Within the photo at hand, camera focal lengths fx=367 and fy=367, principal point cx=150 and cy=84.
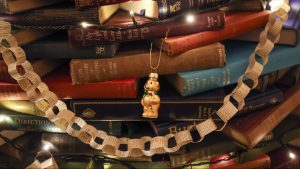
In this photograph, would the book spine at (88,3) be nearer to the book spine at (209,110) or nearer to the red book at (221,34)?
the red book at (221,34)

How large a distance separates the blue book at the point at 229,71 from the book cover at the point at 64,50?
0.14m

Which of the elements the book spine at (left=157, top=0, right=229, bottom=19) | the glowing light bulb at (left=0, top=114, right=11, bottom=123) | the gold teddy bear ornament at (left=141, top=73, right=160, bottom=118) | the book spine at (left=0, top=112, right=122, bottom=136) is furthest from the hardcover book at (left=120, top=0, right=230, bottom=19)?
the glowing light bulb at (left=0, top=114, right=11, bottom=123)

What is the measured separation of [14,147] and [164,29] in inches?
15.1

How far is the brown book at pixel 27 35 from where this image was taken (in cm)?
62

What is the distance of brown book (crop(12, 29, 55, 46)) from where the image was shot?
0.62m

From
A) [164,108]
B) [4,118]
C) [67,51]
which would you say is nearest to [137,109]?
[164,108]

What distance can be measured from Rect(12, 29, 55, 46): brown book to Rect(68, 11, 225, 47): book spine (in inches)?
3.3

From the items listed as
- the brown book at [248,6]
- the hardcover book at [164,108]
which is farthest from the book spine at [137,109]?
the brown book at [248,6]

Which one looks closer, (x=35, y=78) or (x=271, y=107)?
(x=35, y=78)

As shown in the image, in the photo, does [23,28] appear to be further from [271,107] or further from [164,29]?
[271,107]

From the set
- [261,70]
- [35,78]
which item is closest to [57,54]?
[35,78]

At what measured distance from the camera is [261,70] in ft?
2.12

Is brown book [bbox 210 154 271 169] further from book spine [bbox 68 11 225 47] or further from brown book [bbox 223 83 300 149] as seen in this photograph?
book spine [bbox 68 11 225 47]

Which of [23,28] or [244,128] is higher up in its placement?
[23,28]
